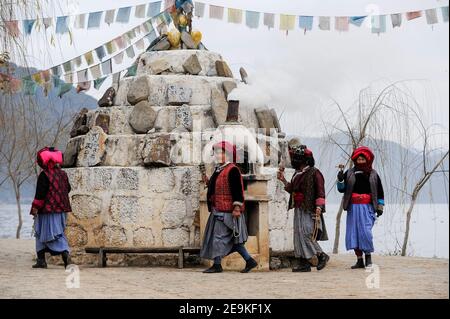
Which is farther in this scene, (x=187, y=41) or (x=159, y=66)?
(x=187, y=41)

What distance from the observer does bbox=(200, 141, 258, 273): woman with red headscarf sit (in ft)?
36.0

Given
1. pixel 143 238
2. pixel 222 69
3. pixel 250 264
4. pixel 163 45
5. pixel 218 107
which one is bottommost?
pixel 250 264

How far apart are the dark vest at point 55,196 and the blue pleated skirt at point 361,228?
3742 millimetres

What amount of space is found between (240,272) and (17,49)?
3.90 metres

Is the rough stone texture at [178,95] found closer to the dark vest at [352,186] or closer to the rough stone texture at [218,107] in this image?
the rough stone texture at [218,107]

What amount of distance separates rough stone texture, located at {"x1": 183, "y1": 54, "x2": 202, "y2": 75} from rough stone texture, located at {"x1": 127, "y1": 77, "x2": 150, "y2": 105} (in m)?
0.66

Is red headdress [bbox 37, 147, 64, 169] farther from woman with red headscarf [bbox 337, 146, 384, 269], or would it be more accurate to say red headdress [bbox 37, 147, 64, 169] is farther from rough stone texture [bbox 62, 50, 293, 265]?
woman with red headscarf [bbox 337, 146, 384, 269]

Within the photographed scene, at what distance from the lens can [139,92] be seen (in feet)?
42.7

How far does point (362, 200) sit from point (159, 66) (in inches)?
152

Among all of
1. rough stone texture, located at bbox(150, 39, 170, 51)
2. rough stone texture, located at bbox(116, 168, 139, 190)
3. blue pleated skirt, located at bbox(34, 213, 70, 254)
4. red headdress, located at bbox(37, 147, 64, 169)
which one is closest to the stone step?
rough stone texture, located at bbox(150, 39, 170, 51)

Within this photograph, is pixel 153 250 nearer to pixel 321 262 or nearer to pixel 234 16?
pixel 321 262

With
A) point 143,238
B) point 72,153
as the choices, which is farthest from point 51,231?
point 72,153

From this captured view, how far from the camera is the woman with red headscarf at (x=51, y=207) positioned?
11398 millimetres

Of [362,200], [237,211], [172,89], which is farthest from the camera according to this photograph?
[172,89]
